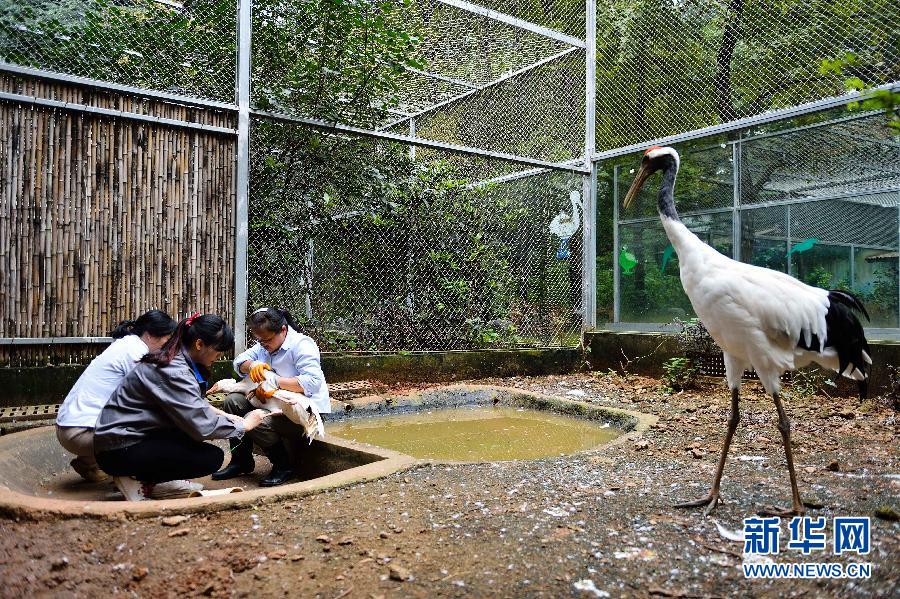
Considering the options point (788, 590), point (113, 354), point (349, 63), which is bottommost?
point (788, 590)

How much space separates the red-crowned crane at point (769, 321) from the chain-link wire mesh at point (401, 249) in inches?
155

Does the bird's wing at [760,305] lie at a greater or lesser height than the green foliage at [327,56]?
lesser

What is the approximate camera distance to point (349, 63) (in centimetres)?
679

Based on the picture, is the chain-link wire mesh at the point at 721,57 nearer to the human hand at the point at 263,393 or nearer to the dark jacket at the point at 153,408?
the human hand at the point at 263,393

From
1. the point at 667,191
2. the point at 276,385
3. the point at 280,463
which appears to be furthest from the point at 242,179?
the point at 667,191

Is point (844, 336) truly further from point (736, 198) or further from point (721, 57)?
point (721, 57)

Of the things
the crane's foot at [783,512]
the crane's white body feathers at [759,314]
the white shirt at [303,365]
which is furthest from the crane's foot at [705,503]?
the white shirt at [303,365]

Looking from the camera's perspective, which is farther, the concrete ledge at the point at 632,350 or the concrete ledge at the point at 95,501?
the concrete ledge at the point at 632,350

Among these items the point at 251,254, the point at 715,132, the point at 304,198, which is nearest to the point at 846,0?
the point at 715,132

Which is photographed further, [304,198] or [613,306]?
[613,306]

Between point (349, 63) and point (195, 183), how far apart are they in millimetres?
2133

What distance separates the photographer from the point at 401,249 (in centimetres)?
721

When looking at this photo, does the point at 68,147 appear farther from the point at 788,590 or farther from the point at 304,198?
the point at 788,590

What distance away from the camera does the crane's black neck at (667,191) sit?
3871 millimetres
